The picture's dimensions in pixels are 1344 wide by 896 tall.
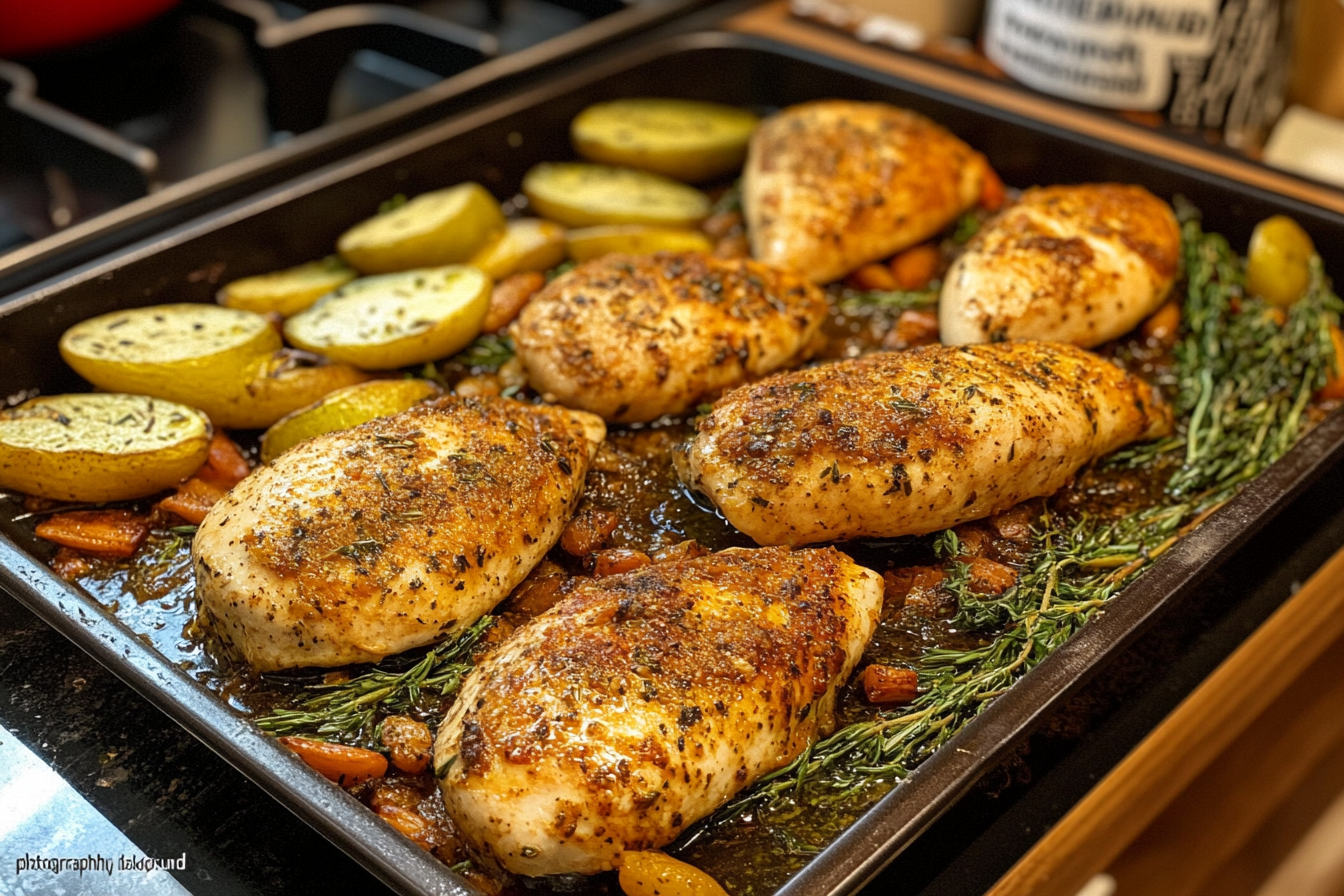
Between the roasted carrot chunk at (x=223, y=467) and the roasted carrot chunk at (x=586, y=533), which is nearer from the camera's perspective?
the roasted carrot chunk at (x=586, y=533)

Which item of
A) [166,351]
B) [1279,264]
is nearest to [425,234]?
[166,351]

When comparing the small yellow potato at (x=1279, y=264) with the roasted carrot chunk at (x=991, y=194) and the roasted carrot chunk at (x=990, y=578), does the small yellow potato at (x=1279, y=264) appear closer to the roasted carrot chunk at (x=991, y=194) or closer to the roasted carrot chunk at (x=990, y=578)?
the roasted carrot chunk at (x=991, y=194)

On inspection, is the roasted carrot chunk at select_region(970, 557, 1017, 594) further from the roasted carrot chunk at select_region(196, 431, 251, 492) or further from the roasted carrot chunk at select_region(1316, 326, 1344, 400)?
the roasted carrot chunk at select_region(196, 431, 251, 492)

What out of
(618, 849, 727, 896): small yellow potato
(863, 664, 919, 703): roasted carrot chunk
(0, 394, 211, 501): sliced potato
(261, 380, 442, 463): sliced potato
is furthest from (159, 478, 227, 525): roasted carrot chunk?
(863, 664, 919, 703): roasted carrot chunk

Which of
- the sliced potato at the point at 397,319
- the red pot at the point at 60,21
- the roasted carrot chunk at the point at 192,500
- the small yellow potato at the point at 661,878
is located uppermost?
the red pot at the point at 60,21

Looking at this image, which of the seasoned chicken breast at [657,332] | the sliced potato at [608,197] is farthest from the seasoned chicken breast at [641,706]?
the sliced potato at [608,197]

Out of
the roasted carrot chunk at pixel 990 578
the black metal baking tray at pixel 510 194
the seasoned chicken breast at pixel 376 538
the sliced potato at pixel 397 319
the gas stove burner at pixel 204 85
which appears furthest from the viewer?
the gas stove burner at pixel 204 85

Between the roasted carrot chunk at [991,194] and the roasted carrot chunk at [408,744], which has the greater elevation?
the roasted carrot chunk at [991,194]

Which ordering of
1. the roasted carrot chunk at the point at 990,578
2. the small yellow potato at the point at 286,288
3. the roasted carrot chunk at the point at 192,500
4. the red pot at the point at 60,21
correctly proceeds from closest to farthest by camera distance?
1. the roasted carrot chunk at the point at 990,578
2. the roasted carrot chunk at the point at 192,500
3. the small yellow potato at the point at 286,288
4. the red pot at the point at 60,21
